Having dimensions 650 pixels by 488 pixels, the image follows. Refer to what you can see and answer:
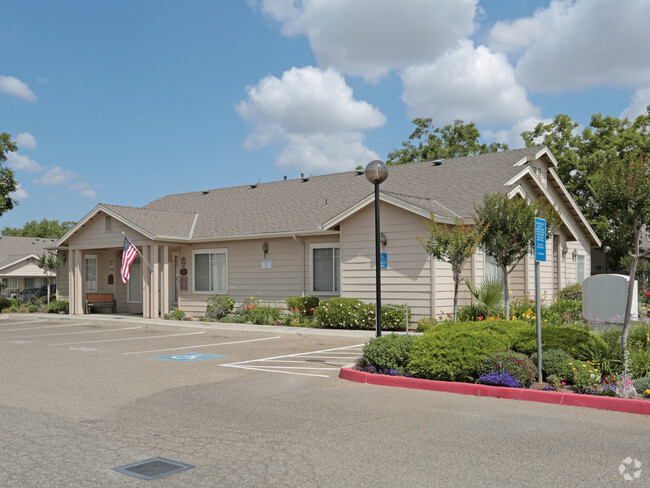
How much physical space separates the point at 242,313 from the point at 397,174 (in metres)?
8.41

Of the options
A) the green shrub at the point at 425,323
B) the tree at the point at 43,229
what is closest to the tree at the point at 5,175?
the green shrub at the point at 425,323

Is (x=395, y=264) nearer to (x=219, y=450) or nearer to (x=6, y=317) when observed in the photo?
(x=219, y=450)

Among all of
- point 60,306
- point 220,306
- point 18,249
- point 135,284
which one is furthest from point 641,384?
point 18,249

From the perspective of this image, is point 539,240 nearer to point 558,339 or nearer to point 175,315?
point 558,339

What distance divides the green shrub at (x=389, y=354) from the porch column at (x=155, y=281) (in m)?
14.9

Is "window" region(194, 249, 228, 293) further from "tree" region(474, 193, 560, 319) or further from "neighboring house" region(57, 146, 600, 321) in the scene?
"tree" region(474, 193, 560, 319)

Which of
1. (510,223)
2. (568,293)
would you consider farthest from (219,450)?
(568,293)

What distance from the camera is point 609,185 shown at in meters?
9.81

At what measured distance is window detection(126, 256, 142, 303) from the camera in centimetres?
2778

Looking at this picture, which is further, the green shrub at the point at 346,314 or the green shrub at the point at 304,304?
the green shrub at the point at 304,304

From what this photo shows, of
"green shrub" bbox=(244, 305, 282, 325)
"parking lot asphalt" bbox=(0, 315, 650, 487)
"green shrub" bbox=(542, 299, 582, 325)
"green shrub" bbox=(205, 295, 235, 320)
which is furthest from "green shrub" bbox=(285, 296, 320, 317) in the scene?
"parking lot asphalt" bbox=(0, 315, 650, 487)

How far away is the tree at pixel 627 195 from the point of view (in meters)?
9.55

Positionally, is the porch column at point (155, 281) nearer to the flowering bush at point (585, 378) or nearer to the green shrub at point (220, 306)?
the green shrub at point (220, 306)

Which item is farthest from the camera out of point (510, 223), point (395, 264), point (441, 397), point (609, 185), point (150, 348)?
point (395, 264)
